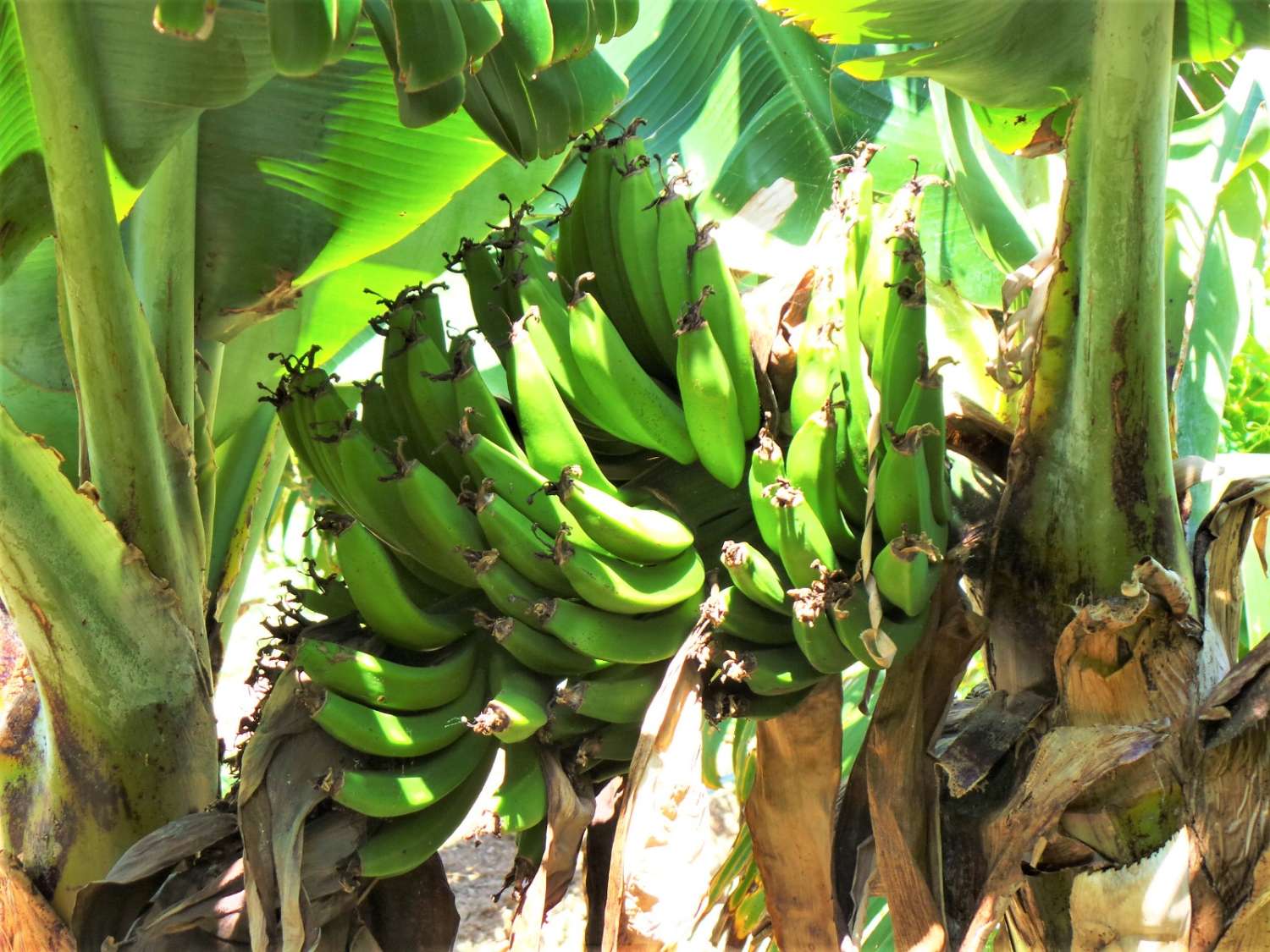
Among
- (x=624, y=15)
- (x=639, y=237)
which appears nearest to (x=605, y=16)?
(x=624, y=15)

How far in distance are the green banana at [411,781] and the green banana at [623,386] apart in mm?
352

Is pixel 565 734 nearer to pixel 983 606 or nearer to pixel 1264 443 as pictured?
pixel 983 606

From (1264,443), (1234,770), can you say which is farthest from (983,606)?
(1264,443)

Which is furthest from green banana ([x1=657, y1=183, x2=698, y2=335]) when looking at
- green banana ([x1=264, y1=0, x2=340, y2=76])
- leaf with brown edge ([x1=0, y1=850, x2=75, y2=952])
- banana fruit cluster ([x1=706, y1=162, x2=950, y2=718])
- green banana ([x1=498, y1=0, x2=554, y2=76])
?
leaf with brown edge ([x1=0, y1=850, x2=75, y2=952])

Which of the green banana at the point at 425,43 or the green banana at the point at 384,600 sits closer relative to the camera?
the green banana at the point at 425,43

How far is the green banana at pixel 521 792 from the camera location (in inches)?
44.8

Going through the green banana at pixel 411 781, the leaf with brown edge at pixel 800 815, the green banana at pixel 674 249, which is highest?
the green banana at pixel 674 249

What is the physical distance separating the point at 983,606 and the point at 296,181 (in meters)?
1.00

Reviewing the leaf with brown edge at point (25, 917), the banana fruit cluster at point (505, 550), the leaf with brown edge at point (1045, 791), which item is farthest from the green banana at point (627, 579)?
the leaf with brown edge at point (25, 917)

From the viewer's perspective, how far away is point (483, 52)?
2.85 ft

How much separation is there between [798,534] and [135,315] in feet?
2.37

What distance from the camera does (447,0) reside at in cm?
83

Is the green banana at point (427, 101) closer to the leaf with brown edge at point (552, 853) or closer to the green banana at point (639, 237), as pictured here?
the green banana at point (639, 237)

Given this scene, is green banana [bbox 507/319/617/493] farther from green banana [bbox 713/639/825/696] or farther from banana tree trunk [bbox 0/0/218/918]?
banana tree trunk [bbox 0/0/218/918]
